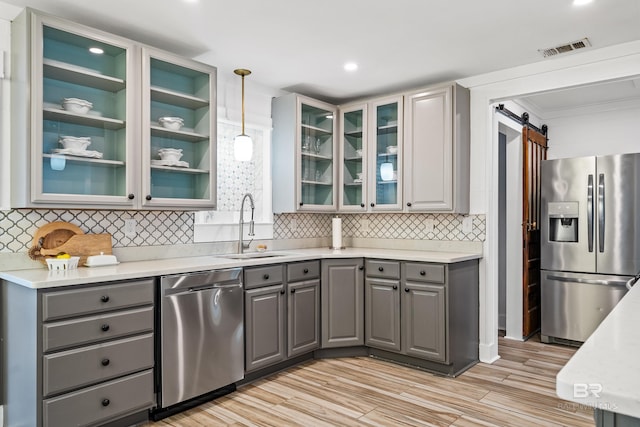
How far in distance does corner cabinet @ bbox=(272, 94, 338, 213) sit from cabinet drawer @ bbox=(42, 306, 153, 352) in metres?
1.82

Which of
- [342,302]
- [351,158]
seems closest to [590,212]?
[351,158]

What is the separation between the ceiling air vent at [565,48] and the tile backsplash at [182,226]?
138 cm

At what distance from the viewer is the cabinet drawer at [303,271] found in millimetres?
3535

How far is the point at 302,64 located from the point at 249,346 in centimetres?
226

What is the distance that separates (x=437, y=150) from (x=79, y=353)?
3010mm

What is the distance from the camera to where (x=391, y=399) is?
297cm

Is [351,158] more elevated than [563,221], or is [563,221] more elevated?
[351,158]

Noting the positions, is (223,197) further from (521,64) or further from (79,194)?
(521,64)

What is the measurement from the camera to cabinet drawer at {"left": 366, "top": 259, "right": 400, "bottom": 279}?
12.0 feet

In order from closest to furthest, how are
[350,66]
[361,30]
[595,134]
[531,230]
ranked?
[361,30] < [350,66] < [531,230] < [595,134]

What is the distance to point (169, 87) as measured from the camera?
10.4ft

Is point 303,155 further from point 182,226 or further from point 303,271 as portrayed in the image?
point 182,226

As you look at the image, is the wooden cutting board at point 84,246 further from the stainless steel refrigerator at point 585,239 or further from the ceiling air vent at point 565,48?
the stainless steel refrigerator at point 585,239

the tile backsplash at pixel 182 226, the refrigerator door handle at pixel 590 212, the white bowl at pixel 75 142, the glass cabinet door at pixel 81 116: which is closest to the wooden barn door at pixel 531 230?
the refrigerator door handle at pixel 590 212
